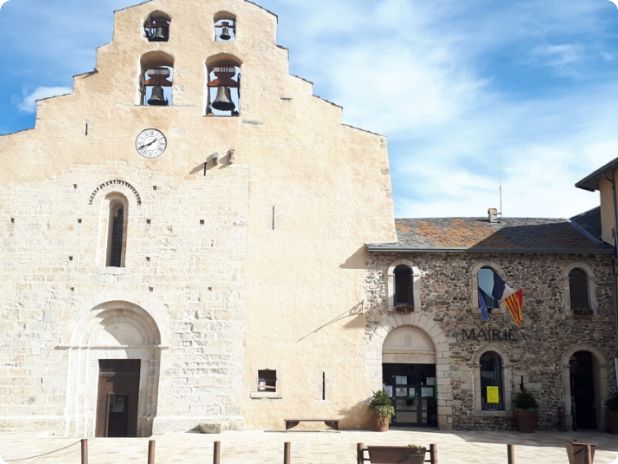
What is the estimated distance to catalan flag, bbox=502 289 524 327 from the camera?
19250 millimetres

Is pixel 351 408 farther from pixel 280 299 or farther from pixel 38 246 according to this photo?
pixel 38 246

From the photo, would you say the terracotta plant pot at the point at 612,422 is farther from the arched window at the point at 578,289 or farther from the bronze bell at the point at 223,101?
the bronze bell at the point at 223,101

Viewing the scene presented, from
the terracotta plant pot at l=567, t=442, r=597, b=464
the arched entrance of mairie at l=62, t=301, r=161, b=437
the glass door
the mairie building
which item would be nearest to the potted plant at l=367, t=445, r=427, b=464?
the terracotta plant pot at l=567, t=442, r=597, b=464

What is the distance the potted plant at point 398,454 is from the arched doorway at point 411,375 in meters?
8.27

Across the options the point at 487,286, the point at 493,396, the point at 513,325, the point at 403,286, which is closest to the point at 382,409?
the point at 493,396

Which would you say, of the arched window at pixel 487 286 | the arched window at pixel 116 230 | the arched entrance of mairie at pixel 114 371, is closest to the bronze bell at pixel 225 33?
the arched window at pixel 116 230

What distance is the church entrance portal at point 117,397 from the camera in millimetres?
19125

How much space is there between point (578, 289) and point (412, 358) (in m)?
5.79

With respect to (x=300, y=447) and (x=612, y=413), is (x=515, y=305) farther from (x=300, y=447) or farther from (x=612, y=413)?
(x=300, y=447)

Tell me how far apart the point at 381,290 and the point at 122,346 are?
7.98 meters

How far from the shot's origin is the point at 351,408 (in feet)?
63.1

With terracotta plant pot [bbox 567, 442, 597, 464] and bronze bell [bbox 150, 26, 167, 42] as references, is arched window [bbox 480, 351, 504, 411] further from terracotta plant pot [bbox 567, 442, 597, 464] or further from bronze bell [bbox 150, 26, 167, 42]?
bronze bell [bbox 150, 26, 167, 42]

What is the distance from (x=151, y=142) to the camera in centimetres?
2044

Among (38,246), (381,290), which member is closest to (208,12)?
(38,246)
